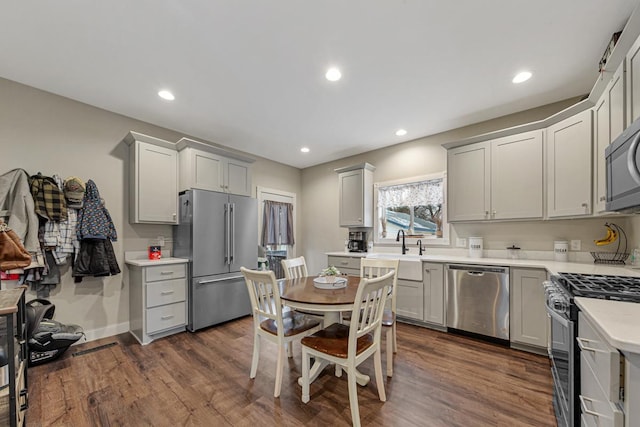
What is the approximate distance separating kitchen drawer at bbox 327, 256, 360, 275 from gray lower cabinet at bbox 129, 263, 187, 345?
2169 millimetres

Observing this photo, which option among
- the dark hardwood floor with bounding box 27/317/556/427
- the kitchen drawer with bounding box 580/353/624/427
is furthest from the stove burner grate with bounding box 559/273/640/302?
the dark hardwood floor with bounding box 27/317/556/427

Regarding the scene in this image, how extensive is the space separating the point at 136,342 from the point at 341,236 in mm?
3411

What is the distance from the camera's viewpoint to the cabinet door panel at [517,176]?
2.84 m

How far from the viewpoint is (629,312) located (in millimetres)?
1061

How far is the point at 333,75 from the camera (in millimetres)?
2488

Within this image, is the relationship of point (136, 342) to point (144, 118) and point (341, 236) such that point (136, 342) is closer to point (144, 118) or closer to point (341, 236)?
point (144, 118)

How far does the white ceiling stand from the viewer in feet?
5.82

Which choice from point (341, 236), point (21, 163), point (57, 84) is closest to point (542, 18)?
point (341, 236)

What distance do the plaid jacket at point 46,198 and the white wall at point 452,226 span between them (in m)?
3.82

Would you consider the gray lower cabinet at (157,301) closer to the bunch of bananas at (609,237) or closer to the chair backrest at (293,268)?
the chair backrest at (293,268)

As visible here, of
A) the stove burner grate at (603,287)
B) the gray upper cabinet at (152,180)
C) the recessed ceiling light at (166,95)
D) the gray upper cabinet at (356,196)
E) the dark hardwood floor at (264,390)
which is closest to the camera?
the stove burner grate at (603,287)

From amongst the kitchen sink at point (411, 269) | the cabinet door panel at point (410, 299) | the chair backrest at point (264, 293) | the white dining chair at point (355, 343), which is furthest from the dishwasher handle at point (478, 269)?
the chair backrest at point (264, 293)

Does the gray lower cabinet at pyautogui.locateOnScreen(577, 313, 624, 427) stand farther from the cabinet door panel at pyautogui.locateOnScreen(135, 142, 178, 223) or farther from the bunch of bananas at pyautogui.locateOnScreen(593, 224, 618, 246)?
the cabinet door panel at pyautogui.locateOnScreen(135, 142, 178, 223)

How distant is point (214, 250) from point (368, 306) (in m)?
2.45
